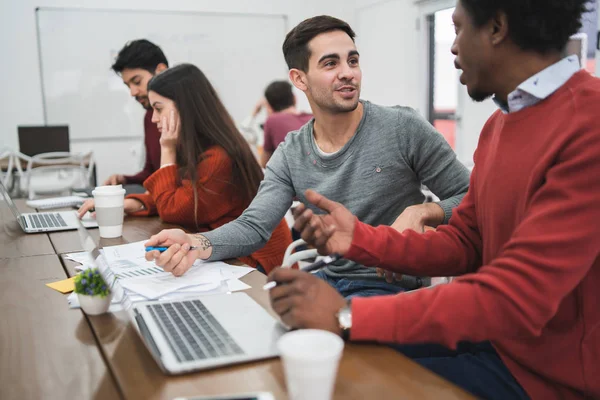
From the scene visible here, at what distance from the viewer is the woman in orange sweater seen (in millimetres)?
1981

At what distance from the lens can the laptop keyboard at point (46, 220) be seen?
2.05m

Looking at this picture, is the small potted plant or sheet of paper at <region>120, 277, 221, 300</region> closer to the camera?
the small potted plant

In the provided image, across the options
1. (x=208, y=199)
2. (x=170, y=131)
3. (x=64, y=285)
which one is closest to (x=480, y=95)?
(x=64, y=285)

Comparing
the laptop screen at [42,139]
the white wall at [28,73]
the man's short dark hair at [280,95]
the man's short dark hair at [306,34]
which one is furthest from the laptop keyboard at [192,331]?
the white wall at [28,73]

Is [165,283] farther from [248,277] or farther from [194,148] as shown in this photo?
[194,148]

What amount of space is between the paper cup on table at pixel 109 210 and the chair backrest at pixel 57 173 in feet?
10.9

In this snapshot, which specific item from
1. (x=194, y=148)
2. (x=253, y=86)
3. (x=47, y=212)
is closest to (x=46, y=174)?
(x=253, y=86)

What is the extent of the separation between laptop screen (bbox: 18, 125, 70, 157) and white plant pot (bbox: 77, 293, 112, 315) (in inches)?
179

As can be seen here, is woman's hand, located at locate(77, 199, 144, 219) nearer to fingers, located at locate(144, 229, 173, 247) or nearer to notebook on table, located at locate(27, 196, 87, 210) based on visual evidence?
notebook on table, located at locate(27, 196, 87, 210)

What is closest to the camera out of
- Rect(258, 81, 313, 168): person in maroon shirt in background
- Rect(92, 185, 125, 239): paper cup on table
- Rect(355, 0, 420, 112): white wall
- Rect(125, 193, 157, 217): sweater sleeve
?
Rect(92, 185, 125, 239): paper cup on table

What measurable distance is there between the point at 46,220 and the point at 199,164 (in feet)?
2.23

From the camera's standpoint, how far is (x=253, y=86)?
6254 mm

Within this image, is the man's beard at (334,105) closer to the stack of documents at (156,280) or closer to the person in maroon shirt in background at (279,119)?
the stack of documents at (156,280)

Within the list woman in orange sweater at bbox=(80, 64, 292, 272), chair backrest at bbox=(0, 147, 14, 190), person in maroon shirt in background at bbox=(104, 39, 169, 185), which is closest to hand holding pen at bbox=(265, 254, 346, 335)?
woman in orange sweater at bbox=(80, 64, 292, 272)
